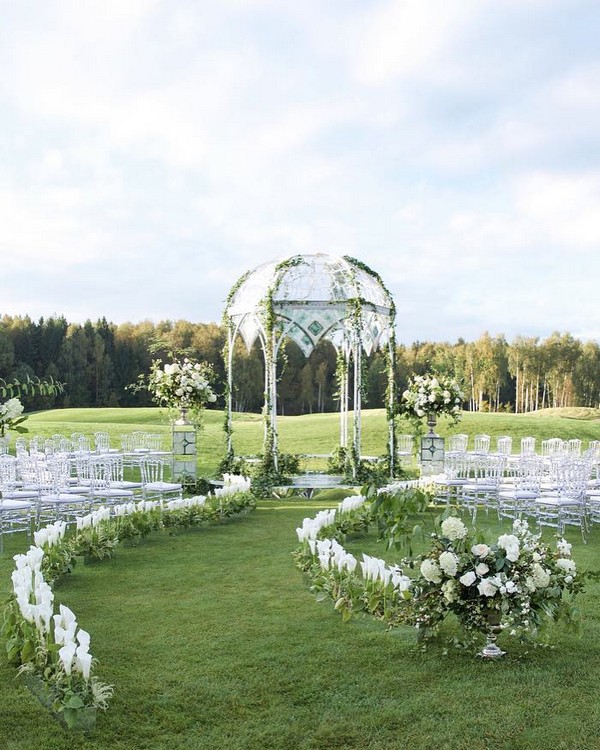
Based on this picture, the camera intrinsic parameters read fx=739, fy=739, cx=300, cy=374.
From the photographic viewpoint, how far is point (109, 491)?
10.4m

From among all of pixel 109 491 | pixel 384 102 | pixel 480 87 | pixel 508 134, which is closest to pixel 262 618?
pixel 109 491

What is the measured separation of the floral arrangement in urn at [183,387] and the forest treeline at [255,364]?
23196 mm

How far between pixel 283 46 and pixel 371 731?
26.4ft

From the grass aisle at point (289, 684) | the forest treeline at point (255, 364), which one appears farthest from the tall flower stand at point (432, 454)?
the forest treeline at point (255, 364)

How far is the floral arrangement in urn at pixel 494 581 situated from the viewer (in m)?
4.66

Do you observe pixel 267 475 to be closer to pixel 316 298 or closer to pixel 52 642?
pixel 316 298

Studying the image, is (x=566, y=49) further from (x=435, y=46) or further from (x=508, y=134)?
(x=435, y=46)

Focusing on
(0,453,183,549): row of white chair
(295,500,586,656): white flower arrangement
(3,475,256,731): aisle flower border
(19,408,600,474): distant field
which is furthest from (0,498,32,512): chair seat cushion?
(19,408,600,474): distant field

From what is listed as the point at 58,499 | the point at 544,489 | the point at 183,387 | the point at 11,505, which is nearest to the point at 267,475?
the point at 183,387

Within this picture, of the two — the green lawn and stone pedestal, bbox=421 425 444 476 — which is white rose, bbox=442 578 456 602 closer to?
the green lawn

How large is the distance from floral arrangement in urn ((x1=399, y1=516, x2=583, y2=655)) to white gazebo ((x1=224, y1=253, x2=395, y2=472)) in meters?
8.26

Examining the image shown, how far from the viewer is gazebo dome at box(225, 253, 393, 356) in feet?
43.6

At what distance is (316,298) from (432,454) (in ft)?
11.6

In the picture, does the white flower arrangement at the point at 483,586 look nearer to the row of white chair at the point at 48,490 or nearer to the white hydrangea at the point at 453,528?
the white hydrangea at the point at 453,528
